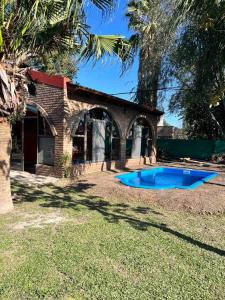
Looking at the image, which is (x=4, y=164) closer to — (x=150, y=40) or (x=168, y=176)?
(x=168, y=176)

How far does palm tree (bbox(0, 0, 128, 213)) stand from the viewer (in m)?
6.11

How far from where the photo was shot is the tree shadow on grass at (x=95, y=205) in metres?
6.43

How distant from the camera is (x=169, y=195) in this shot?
9.85 metres

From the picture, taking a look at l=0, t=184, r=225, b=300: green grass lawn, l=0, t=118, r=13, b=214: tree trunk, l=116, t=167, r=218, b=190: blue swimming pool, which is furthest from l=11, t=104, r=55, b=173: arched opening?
l=0, t=118, r=13, b=214: tree trunk

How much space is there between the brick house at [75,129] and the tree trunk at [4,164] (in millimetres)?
2460

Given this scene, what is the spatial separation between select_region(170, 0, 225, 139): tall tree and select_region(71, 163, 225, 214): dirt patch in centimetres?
287

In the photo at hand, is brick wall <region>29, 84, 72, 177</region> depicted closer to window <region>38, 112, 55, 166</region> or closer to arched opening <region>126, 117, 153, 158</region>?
window <region>38, 112, 55, 166</region>

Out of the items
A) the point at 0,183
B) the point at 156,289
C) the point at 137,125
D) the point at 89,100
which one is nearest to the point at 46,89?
the point at 89,100

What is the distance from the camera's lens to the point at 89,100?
13594mm

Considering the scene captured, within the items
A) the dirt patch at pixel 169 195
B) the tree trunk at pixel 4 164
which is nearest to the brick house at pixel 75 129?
the dirt patch at pixel 169 195

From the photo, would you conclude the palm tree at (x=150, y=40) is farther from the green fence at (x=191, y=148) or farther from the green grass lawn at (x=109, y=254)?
the green grass lawn at (x=109, y=254)

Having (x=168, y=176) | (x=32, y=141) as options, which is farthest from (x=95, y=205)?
(x=168, y=176)

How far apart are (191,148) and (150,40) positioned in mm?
9458

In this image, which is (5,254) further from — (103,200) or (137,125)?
(137,125)
